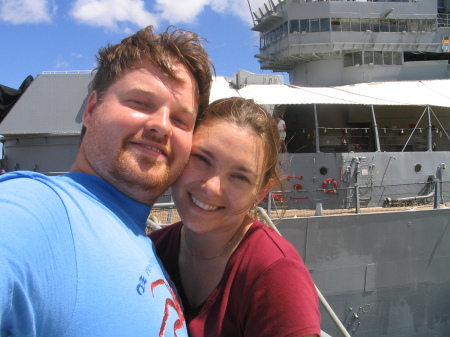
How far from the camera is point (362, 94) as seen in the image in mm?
11828

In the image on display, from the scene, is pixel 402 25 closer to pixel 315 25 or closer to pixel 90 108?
pixel 315 25

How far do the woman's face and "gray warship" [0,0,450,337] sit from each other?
3.17ft

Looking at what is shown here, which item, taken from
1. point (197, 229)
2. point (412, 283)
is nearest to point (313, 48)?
point (412, 283)

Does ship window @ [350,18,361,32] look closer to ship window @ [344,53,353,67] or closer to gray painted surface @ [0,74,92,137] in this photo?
ship window @ [344,53,353,67]

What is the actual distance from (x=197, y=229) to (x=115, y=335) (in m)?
0.64

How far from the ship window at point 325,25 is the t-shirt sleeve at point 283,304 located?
13320 millimetres

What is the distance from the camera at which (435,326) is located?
736 centimetres

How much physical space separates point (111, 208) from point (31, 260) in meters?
0.39

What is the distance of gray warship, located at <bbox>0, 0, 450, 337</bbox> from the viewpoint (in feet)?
22.6

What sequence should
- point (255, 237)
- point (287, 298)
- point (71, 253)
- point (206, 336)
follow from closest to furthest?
1. point (71, 253)
2. point (287, 298)
3. point (206, 336)
4. point (255, 237)

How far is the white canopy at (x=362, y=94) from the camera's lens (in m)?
10.7

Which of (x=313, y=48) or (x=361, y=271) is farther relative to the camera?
(x=313, y=48)

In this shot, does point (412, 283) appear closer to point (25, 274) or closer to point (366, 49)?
point (25, 274)

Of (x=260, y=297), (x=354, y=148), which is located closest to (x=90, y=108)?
(x=260, y=297)
